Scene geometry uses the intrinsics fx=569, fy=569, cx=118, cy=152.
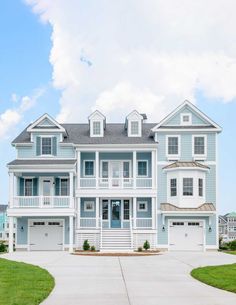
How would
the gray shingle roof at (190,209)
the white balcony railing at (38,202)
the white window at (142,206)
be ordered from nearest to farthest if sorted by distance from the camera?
the white balcony railing at (38,202)
the gray shingle roof at (190,209)
the white window at (142,206)

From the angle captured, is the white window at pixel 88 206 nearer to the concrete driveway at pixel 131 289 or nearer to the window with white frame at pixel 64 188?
the window with white frame at pixel 64 188

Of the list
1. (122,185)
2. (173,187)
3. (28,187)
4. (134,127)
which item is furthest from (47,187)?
(173,187)

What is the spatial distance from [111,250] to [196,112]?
11707 millimetres

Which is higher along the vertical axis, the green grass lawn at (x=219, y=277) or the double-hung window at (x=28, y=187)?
the double-hung window at (x=28, y=187)

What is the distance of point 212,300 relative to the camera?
44.4ft

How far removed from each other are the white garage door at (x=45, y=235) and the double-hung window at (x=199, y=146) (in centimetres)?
1106

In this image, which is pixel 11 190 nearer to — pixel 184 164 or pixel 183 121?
pixel 184 164

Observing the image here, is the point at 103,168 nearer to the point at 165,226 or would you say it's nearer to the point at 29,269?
the point at 165,226

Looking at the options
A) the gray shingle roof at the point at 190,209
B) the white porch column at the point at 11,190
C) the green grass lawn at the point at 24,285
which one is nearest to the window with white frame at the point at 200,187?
the gray shingle roof at the point at 190,209

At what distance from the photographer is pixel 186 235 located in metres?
40.6

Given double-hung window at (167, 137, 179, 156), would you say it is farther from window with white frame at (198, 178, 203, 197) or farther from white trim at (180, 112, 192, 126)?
A: window with white frame at (198, 178, 203, 197)

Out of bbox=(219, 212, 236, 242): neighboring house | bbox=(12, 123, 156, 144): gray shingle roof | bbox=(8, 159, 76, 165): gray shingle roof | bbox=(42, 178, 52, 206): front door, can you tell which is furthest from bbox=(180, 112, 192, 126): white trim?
bbox=(219, 212, 236, 242): neighboring house

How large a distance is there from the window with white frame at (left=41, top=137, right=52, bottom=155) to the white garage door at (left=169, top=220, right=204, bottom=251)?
10290 millimetres

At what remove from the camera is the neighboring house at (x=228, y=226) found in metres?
157
